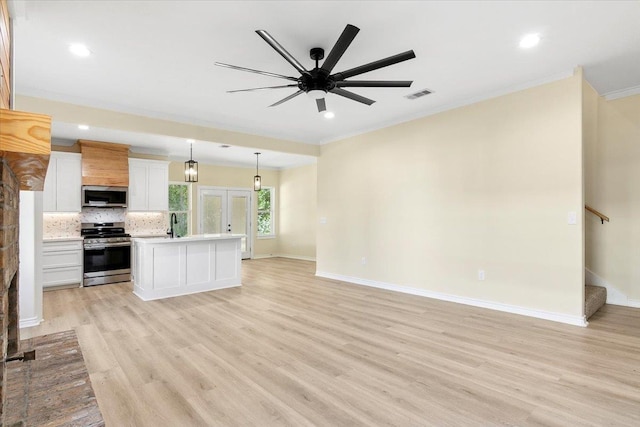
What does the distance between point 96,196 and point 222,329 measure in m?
4.45

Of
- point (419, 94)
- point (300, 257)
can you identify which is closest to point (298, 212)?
point (300, 257)

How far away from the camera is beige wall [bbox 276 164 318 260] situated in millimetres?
9234

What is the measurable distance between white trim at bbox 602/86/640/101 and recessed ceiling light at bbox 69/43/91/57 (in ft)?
20.4

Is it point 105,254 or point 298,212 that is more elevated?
point 298,212

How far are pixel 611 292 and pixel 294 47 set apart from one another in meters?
5.16

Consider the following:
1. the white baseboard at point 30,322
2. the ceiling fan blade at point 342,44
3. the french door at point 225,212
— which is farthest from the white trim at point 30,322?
the french door at point 225,212

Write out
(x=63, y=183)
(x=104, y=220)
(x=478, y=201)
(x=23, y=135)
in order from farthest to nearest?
(x=104, y=220) < (x=63, y=183) < (x=478, y=201) < (x=23, y=135)

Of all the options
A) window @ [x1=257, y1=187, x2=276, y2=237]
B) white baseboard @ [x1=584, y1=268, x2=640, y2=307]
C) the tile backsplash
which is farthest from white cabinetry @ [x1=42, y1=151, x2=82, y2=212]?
white baseboard @ [x1=584, y1=268, x2=640, y2=307]

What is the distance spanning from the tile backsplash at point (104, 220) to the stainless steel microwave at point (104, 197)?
0.30 metres

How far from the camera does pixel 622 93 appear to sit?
4418mm

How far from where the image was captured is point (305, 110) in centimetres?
495

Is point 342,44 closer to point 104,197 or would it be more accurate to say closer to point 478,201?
point 478,201

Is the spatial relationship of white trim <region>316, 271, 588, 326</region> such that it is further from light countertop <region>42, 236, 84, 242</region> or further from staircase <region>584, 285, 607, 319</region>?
light countertop <region>42, 236, 84, 242</region>

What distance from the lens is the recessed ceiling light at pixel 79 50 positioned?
307 centimetres
